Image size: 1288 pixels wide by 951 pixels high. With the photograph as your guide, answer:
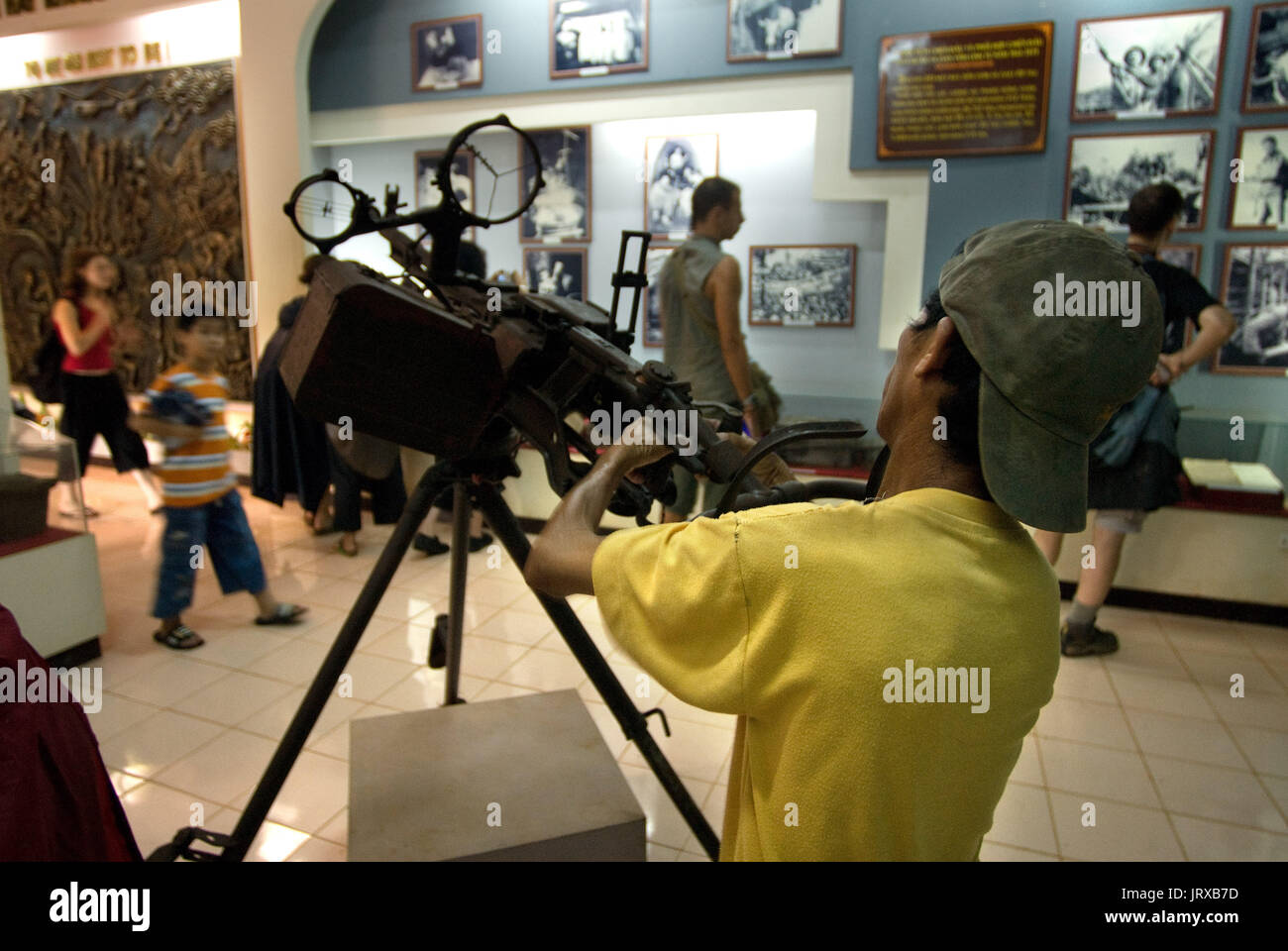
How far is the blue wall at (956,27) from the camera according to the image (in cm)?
347

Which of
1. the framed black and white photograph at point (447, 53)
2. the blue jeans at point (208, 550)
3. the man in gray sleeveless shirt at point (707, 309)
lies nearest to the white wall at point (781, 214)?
the framed black and white photograph at point (447, 53)

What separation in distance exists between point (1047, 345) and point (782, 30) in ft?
12.0

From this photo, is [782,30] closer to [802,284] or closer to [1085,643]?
[802,284]

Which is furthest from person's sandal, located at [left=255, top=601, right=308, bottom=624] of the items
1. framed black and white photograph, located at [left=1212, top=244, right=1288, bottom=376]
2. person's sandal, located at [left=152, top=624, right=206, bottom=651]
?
framed black and white photograph, located at [left=1212, top=244, right=1288, bottom=376]

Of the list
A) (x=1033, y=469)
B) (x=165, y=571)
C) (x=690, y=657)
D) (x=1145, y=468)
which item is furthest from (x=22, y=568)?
(x=1145, y=468)

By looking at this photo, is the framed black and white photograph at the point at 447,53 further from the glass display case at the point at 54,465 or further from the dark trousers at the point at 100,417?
the glass display case at the point at 54,465

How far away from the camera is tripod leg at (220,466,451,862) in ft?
5.06

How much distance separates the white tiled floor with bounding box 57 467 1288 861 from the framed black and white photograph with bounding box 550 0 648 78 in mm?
2608

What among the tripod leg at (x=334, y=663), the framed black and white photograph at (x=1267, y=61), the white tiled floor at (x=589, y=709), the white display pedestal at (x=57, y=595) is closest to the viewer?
the tripod leg at (x=334, y=663)

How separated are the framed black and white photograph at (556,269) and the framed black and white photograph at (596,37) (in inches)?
36.4

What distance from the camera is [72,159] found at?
5.76 metres
